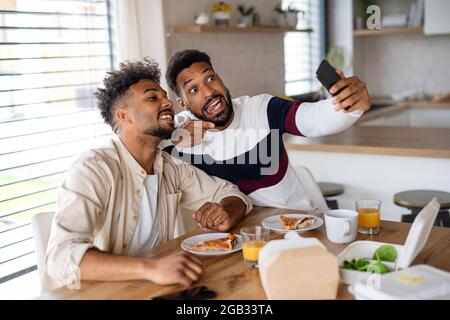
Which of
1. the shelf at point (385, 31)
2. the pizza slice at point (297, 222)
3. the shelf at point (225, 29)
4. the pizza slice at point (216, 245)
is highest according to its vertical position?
the shelf at point (385, 31)

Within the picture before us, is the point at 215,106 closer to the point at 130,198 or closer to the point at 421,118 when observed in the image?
the point at 130,198

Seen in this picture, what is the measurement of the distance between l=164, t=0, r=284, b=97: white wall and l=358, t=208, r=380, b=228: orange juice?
1.93 meters

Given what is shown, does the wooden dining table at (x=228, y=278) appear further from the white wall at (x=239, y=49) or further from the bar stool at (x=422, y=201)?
the white wall at (x=239, y=49)

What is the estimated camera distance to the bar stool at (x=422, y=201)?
111 inches

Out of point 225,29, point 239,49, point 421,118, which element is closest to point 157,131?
point 225,29

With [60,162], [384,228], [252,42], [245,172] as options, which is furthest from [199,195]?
[252,42]

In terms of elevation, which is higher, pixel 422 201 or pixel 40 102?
pixel 40 102

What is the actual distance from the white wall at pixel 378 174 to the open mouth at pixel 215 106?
1.28m

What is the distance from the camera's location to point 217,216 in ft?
6.32

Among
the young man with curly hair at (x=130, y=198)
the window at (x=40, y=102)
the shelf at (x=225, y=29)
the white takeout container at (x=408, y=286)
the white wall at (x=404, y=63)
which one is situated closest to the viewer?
the white takeout container at (x=408, y=286)

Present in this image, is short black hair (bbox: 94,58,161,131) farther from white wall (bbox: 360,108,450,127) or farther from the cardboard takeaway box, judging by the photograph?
white wall (bbox: 360,108,450,127)

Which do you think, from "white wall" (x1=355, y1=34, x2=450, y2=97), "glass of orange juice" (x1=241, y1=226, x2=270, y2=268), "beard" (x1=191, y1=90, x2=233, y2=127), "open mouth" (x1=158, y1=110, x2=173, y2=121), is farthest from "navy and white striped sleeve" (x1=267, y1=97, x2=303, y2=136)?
"white wall" (x1=355, y1=34, x2=450, y2=97)

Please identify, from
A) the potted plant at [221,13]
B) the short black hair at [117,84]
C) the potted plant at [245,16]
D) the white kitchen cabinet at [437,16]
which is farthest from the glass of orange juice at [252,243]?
the white kitchen cabinet at [437,16]

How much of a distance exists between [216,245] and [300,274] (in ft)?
1.46
